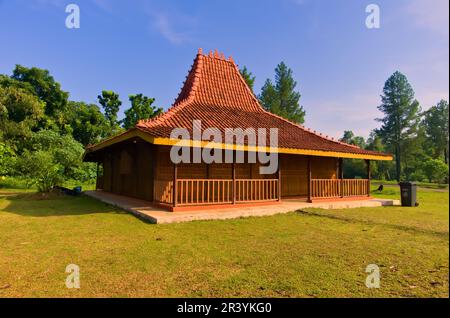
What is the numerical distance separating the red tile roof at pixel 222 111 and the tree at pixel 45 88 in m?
26.3

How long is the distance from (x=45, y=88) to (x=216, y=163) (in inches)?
1251

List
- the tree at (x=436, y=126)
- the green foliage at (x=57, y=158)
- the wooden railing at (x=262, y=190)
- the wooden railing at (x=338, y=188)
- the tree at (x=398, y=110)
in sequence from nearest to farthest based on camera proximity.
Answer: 1. the wooden railing at (x=262, y=190)
2. the wooden railing at (x=338, y=188)
3. the green foliage at (x=57, y=158)
4. the tree at (x=398, y=110)
5. the tree at (x=436, y=126)

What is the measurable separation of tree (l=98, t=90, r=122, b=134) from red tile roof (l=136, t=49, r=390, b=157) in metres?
25.8

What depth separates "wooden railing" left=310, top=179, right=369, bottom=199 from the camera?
12070 mm

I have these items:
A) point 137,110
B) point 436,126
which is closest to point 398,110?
point 436,126

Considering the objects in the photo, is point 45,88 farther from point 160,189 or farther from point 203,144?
point 203,144

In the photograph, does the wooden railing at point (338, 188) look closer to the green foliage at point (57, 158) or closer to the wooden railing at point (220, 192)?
the wooden railing at point (220, 192)

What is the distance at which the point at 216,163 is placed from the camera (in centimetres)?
1131

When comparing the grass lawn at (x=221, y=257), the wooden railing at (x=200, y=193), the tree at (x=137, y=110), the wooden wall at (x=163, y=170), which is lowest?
the grass lawn at (x=221, y=257)

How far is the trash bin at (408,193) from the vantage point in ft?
42.5

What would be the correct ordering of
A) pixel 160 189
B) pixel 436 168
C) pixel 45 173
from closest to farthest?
pixel 160 189 < pixel 45 173 < pixel 436 168

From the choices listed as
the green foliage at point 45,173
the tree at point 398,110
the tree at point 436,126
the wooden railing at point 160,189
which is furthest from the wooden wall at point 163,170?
the tree at point 436,126
